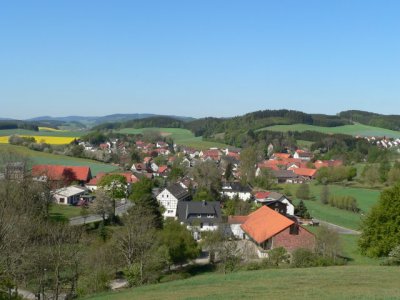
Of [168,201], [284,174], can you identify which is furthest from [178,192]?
[284,174]

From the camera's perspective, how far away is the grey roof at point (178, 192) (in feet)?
187

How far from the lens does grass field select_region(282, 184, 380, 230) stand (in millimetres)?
54812

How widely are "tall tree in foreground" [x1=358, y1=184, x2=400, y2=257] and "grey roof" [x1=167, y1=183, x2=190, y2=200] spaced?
1148 inches

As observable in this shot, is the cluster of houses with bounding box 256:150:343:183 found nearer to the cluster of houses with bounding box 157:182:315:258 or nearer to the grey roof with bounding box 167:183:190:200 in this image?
the cluster of houses with bounding box 157:182:315:258

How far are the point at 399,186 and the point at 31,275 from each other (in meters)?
22.5

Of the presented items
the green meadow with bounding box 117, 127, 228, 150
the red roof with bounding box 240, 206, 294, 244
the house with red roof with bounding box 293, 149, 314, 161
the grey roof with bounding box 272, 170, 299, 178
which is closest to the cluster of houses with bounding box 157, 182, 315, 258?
the red roof with bounding box 240, 206, 294, 244

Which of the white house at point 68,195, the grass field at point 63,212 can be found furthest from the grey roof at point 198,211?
the white house at point 68,195

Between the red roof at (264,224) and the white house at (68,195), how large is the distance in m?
23.1

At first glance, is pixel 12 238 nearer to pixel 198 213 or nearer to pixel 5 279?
pixel 5 279

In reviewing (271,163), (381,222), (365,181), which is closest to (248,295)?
(381,222)

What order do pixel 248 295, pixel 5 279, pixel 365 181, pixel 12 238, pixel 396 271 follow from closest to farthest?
pixel 248 295, pixel 5 279, pixel 396 271, pixel 12 238, pixel 365 181

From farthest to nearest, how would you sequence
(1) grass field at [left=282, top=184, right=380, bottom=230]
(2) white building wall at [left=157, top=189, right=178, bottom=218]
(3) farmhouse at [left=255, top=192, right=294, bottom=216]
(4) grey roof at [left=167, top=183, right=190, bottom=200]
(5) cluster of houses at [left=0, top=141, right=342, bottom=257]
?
(4) grey roof at [left=167, top=183, right=190, bottom=200] → (2) white building wall at [left=157, top=189, right=178, bottom=218] → (3) farmhouse at [left=255, top=192, right=294, bottom=216] → (1) grass field at [left=282, top=184, right=380, bottom=230] → (5) cluster of houses at [left=0, top=141, right=342, bottom=257]

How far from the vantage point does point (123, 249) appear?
2998cm

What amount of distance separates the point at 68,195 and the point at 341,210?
34.4 m
